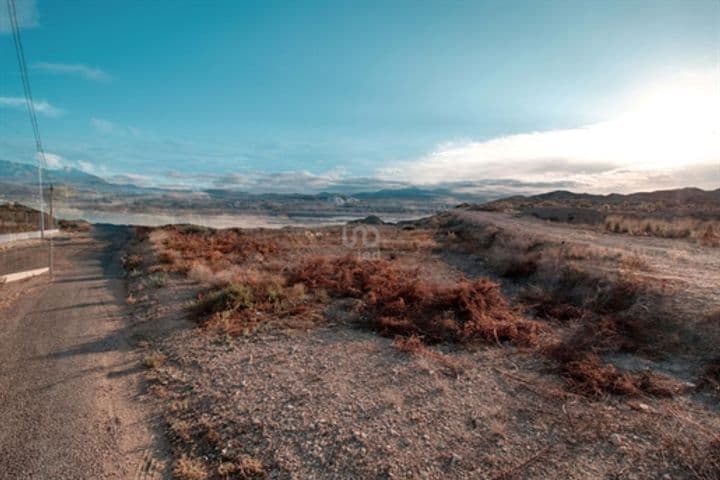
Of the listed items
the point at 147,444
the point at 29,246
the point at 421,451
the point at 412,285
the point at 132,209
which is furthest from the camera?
the point at 132,209

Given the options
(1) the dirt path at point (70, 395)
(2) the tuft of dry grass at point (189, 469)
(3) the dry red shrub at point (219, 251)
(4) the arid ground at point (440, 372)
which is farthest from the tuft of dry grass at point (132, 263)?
(2) the tuft of dry grass at point (189, 469)

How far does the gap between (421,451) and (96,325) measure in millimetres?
8137

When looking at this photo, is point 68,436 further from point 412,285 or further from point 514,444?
point 412,285

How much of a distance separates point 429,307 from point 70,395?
6.87 metres

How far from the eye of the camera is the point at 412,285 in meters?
10.6

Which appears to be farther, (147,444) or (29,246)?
(29,246)

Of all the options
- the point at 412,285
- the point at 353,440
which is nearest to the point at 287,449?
the point at 353,440

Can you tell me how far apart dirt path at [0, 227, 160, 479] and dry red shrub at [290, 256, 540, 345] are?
4684 millimetres

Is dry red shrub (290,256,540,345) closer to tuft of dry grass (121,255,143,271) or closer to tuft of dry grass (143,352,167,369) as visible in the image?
tuft of dry grass (143,352,167,369)

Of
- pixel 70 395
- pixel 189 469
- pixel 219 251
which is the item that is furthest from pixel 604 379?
pixel 219 251

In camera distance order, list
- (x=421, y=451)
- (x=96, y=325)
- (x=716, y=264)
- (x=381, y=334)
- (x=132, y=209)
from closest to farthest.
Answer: (x=421, y=451), (x=381, y=334), (x=96, y=325), (x=716, y=264), (x=132, y=209)

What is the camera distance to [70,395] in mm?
5934

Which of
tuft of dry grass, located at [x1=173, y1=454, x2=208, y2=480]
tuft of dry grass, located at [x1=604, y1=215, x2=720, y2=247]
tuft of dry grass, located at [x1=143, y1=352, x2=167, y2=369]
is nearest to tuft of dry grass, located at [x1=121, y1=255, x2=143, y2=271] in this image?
tuft of dry grass, located at [x1=143, y1=352, x2=167, y2=369]

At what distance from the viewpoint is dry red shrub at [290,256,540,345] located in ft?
26.3
